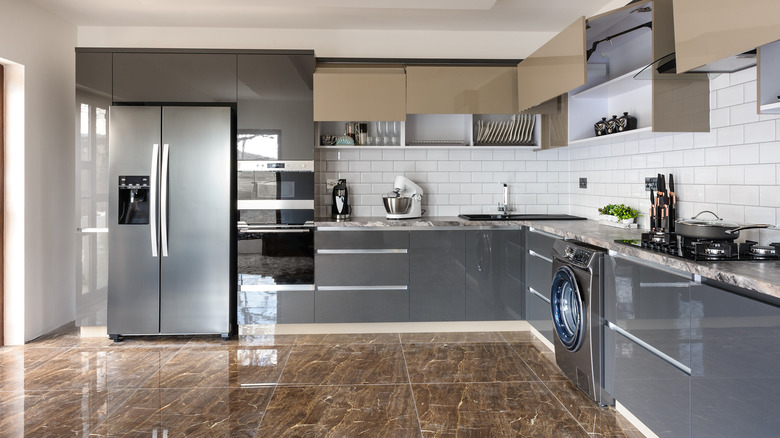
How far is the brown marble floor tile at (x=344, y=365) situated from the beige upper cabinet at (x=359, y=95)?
1796mm

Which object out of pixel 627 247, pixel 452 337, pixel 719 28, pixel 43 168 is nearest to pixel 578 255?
pixel 627 247

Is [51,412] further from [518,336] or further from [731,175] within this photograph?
[731,175]

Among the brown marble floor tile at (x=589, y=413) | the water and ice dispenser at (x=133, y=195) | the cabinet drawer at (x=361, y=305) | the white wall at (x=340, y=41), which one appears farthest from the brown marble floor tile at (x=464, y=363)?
the white wall at (x=340, y=41)

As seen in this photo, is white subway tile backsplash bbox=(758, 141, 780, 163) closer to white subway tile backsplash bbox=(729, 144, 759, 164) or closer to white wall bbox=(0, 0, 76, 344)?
white subway tile backsplash bbox=(729, 144, 759, 164)

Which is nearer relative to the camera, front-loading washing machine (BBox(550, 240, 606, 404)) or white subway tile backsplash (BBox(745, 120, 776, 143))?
white subway tile backsplash (BBox(745, 120, 776, 143))

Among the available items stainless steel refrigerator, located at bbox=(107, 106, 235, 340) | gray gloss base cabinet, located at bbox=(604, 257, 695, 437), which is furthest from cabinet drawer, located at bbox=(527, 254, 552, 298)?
stainless steel refrigerator, located at bbox=(107, 106, 235, 340)

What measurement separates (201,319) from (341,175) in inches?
65.3

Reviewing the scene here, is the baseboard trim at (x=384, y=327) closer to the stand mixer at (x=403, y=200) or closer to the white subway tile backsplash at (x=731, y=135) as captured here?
the stand mixer at (x=403, y=200)

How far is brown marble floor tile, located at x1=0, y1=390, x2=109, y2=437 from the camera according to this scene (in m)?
2.67

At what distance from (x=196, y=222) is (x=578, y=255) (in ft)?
9.06

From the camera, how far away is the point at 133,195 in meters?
4.18

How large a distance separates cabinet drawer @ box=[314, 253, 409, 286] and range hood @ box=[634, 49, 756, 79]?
221cm

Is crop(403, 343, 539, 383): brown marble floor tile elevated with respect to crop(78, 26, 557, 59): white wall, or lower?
lower

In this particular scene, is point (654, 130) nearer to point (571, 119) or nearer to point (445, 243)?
point (571, 119)
